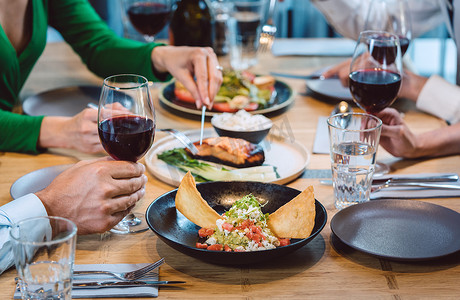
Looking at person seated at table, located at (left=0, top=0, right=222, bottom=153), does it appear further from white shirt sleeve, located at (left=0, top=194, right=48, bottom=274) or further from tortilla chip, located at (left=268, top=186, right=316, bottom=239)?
tortilla chip, located at (left=268, top=186, right=316, bottom=239)

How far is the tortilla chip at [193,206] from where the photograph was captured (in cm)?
110

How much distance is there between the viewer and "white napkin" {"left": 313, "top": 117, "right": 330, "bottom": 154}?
1610 millimetres

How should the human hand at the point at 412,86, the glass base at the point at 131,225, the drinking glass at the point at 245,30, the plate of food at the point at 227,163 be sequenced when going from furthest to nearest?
the drinking glass at the point at 245,30 → the human hand at the point at 412,86 → the plate of food at the point at 227,163 → the glass base at the point at 131,225

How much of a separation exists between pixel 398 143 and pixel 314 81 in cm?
69

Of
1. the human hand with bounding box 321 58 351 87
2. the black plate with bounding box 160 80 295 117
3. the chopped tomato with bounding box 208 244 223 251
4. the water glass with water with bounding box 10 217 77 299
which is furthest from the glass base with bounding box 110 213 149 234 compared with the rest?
the human hand with bounding box 321 58 351 87

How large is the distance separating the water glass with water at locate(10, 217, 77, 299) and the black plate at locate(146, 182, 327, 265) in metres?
0.21

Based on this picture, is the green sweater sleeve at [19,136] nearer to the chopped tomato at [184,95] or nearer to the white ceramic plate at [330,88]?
the chopped tomato at [184,95]

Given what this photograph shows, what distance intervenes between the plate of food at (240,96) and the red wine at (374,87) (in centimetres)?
43

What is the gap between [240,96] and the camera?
1893 mm

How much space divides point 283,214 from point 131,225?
0.33 metres

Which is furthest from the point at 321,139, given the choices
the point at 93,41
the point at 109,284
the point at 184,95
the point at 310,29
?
the point at 310,29

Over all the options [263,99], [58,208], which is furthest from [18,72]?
[58,208]

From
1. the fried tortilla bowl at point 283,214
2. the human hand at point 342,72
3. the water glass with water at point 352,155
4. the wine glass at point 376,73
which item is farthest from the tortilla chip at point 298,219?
the human hand at point 342,72

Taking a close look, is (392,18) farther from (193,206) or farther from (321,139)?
(193,206)
